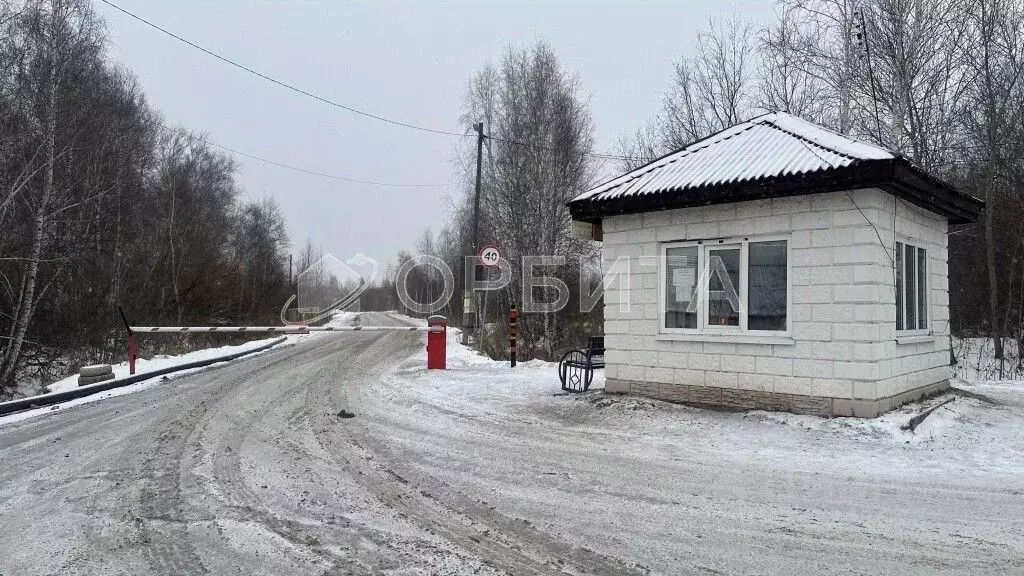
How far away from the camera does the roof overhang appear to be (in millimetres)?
6297

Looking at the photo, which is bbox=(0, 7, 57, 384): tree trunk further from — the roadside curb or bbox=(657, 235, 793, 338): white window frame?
bbox=(657, 235, 793, 338): white window frame

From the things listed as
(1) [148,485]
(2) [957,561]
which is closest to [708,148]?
(2) [957,561]

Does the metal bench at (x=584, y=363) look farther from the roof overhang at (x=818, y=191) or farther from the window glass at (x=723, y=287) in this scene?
the window glass at (x=723, y=287)

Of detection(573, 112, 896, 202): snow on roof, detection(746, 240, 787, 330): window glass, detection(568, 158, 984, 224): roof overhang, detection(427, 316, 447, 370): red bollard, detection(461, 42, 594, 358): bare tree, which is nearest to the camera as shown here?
detection(568, 158, 984, 224): roof overhang

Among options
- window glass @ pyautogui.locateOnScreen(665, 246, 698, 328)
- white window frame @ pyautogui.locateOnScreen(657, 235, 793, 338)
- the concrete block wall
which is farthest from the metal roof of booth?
window glass @ pyautogui.locateOnScreen(665, 246, 698, 328)

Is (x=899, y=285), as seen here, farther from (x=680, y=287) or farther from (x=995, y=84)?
(x=995, y=84)

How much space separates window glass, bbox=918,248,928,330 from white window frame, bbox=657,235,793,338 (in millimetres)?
2482

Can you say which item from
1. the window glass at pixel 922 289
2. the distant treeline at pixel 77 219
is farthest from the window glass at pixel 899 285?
the distant treeline at pixel 77 219

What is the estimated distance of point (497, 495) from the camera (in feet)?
14.7

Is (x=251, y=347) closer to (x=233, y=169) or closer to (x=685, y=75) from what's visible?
(x=685, y=75)

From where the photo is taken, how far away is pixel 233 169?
45.6 m

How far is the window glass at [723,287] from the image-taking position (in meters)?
7.40

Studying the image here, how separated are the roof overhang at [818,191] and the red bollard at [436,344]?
15.8ft

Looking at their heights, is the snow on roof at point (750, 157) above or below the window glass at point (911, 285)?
above
